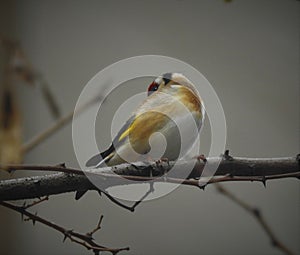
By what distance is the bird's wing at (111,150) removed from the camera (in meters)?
0.66

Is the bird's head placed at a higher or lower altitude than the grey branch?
higher

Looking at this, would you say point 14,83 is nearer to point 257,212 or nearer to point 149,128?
point 149,128

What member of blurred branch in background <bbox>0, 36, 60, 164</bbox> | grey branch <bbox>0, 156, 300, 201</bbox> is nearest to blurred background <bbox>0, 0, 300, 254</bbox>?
blurred branch in background <bbox>0, 36, 60, 164</bbox>

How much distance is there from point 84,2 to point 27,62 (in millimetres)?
143

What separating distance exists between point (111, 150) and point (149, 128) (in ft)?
0.20

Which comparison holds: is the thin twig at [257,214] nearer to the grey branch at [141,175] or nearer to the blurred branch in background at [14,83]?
the grey branch at [141,175]

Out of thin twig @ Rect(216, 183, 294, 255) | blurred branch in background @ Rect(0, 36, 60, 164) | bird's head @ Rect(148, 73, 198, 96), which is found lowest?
thin twig @ Rect(216, 183, 294, 255)

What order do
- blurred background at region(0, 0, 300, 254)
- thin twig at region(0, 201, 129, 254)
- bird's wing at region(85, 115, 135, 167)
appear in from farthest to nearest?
blurred background at region(0, 0, 300, 254)
bird's wing at region(85, 115, 135, 167)
thin twig at region(0, 201, 129, 254)

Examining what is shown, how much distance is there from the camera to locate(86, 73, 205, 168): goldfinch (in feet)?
2.19

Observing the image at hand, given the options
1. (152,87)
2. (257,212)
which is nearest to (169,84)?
(152,87)

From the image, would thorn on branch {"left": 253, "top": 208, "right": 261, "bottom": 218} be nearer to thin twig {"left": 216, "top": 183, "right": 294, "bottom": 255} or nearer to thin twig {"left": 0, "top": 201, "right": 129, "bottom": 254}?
thin twig {"left": 216, "top": 183, "right": 294, "bottom": 255}

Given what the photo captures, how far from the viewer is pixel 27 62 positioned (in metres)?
0.80

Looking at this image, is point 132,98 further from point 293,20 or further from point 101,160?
point 293,20

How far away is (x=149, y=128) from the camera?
26.5 inches
